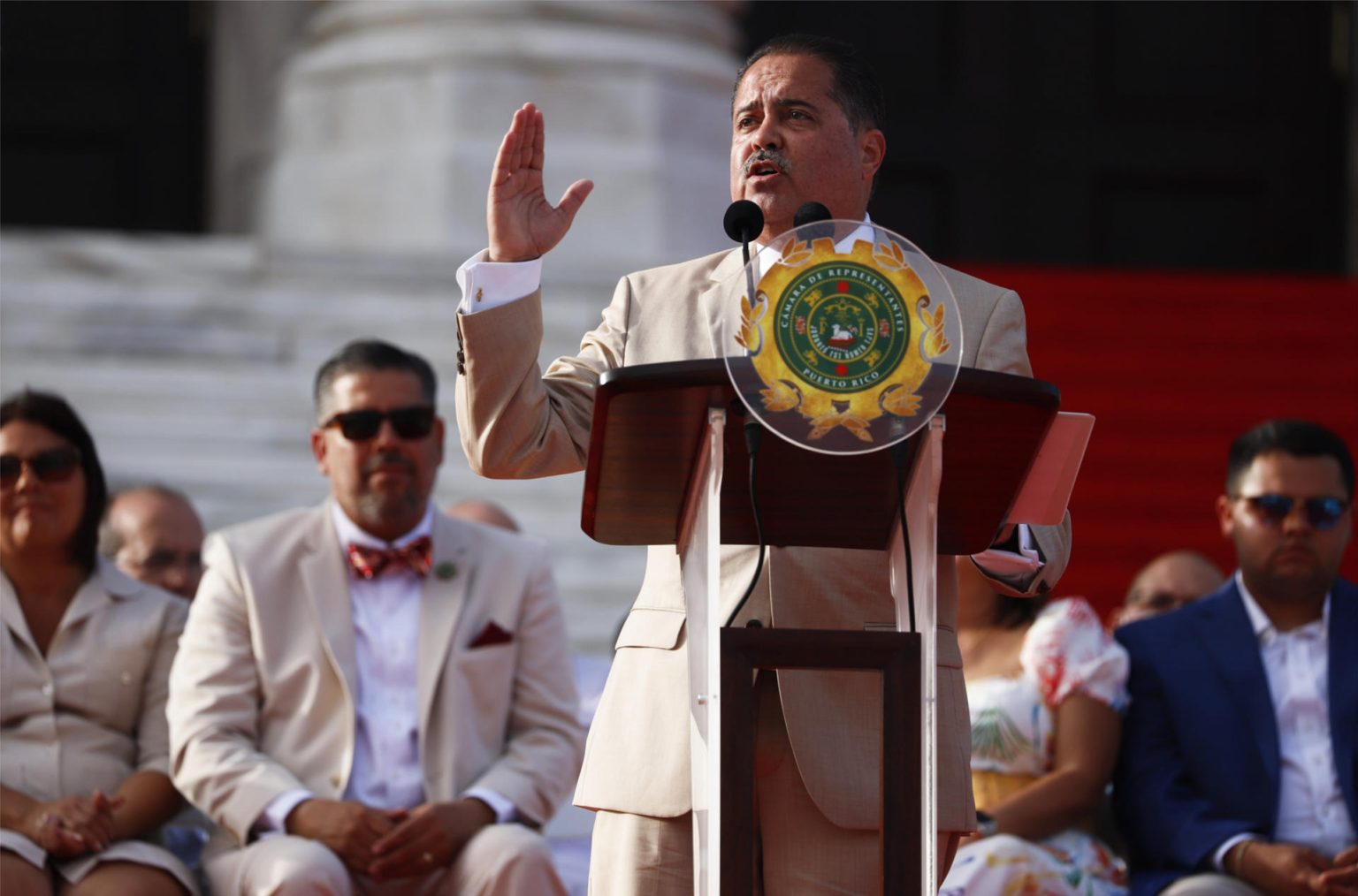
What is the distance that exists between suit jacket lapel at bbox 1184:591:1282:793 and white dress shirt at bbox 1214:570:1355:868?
0.03 meters

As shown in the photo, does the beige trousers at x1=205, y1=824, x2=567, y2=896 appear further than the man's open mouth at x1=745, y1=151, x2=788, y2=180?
Yes

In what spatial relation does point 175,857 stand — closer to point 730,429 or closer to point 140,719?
point 140,719

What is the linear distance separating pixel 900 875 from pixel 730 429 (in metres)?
0.54

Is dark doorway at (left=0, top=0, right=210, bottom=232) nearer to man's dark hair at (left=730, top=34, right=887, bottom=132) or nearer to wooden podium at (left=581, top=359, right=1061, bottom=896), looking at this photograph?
man's dark hair at (left=730, top=34, right=887, bottom=132)

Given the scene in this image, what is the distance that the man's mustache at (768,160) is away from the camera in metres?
2.87

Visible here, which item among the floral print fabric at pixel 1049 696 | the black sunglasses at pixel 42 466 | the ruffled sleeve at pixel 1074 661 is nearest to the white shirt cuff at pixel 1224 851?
the floral print fabric at pixel 1049 696

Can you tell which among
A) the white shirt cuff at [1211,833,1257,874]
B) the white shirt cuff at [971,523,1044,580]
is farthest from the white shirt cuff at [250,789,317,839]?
the white shirt cuff at [971,523,1044,580]

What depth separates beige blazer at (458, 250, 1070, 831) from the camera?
8.65 feet

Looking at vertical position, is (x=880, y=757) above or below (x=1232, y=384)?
below

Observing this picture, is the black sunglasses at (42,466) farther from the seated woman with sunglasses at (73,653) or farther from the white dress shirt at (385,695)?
the white dress shirt at (385,695)

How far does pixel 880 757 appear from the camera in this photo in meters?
2.55

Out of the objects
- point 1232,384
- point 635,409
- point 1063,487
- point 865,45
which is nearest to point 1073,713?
point 1063,487

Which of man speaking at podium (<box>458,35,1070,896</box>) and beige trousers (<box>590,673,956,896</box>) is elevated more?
man speaking at podium (<box>458,35,1070,896</box>)

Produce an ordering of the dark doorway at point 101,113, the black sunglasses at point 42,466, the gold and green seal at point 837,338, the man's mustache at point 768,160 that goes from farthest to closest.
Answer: the dark doorway at point 101,113, the black sunglasses at point 42,466, the man's mustache at point 768,160, the gold and green seal at point 837,338
